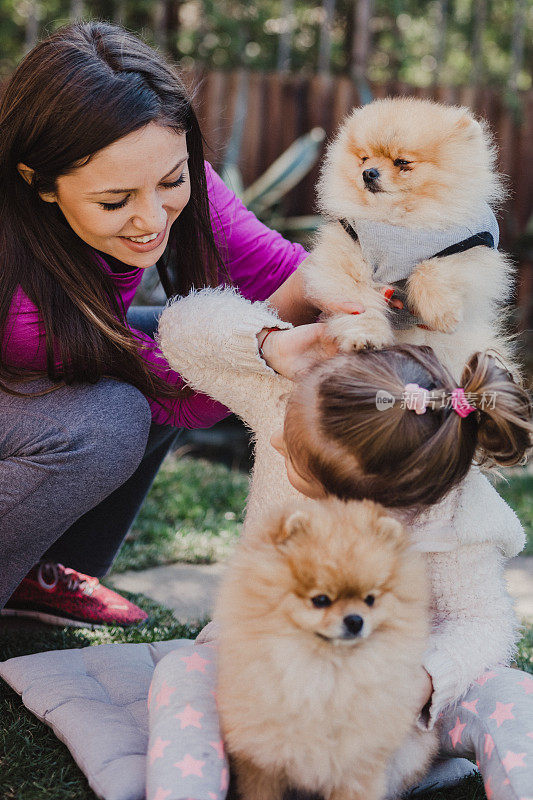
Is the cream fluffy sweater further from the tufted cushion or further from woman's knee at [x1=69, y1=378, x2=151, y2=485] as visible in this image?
the tufted cushion

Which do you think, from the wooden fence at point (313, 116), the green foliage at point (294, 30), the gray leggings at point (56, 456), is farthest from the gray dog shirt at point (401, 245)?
the green foliage at point (294, 30)

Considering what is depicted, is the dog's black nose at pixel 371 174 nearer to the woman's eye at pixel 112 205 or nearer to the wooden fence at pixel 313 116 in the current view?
the woman's eye at pixel 112 205

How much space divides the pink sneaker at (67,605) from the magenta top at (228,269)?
1.69 feet

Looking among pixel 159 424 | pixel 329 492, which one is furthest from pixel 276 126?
pixel 329 492

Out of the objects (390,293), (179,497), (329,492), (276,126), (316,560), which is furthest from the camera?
(276,126)

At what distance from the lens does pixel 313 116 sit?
17.1 ft

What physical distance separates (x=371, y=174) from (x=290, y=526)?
77cm

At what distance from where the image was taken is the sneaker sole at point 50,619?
216cm

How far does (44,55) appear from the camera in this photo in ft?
5.76

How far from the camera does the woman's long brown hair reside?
5.53ft

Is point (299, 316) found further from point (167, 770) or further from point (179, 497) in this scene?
point (179, 497)

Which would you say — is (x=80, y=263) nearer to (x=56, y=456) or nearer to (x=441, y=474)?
(x=56, y=456)

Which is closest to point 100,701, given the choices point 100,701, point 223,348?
point 100,701

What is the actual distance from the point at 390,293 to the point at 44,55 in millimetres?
926
